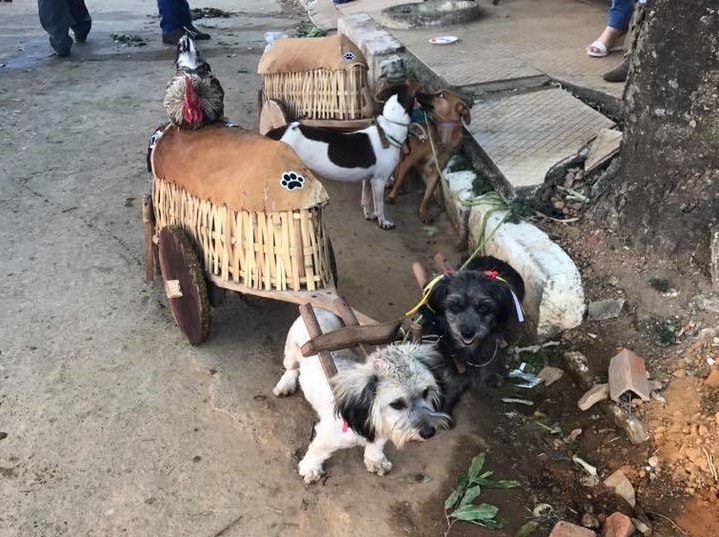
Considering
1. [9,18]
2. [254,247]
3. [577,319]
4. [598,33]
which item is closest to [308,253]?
[254,247]

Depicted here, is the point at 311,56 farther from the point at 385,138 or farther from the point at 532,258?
the point at 532,258

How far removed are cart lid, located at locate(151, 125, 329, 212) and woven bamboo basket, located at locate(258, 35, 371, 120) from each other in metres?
1.89

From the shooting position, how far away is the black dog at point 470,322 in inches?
117

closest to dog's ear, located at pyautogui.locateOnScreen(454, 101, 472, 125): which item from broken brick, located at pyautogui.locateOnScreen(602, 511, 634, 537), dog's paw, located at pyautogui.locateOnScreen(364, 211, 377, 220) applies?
dog's paw, located at pyautogui.locateOnScreen(364, 211, 377, 220)

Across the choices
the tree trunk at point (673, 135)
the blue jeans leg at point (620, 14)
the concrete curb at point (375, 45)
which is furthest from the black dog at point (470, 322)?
the concrete curb at point (375, 45)

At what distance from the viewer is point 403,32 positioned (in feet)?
24.4

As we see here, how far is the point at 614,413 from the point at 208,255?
218 cm

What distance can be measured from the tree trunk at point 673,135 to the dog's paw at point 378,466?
1.88 m

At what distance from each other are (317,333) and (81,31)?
9.12 meters

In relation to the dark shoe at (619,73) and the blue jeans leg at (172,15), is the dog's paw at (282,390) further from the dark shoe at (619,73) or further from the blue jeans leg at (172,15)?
the blue jeans leg at (172,15)

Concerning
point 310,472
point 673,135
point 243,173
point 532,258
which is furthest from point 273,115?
point 310,472

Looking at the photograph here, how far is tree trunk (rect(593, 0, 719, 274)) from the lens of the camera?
10.4 feet

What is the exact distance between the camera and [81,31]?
998 cm

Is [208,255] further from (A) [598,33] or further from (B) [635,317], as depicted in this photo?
(A) [598,33]
